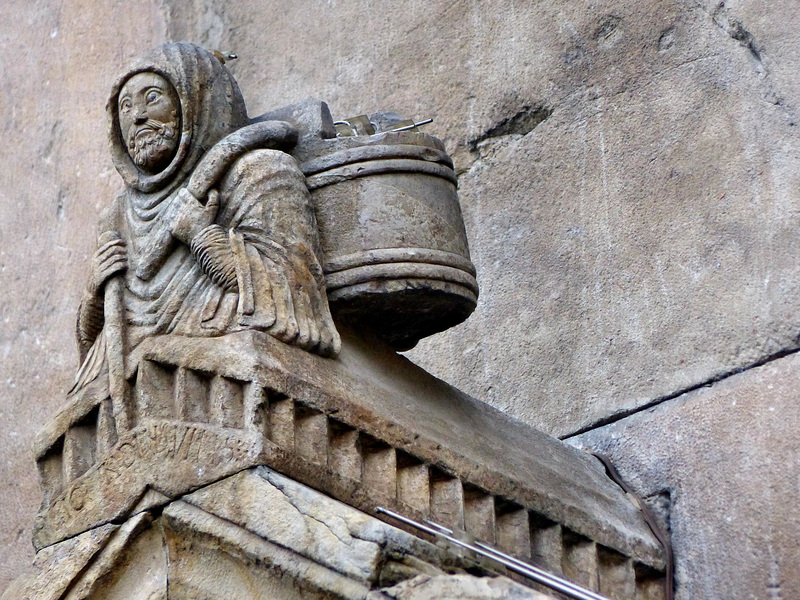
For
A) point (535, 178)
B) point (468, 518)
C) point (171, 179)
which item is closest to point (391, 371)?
point (468, 518)

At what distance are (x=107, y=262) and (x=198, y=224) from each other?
0.24 meters

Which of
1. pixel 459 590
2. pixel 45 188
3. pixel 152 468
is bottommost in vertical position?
pixel 459 590

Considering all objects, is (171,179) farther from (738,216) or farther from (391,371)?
(738,216)

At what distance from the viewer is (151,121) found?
10.9ft

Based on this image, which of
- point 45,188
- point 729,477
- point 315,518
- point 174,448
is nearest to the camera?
point 315,518

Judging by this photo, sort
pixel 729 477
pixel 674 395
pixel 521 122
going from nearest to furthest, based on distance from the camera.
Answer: pixel 729 477 < pixel 674 395 < pixel 521 122

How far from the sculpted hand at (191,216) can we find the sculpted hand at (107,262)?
0.14 metres

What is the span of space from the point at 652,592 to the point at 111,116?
1606 mm

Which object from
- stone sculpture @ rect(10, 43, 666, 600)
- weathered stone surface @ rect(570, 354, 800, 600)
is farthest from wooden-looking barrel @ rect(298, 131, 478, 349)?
weathered stone surface @ rect(570, 354, 800, 600)

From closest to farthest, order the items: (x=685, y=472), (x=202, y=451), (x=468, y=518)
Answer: (x=202, y=451), (x=468, y=518), (x=685, y=472)

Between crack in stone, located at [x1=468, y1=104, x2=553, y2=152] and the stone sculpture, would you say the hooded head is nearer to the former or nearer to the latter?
the stone sculpture

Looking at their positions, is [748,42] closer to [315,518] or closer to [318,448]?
[318,448]

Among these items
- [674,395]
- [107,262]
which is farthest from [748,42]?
[107,262]

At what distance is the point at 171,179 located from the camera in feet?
10.9
